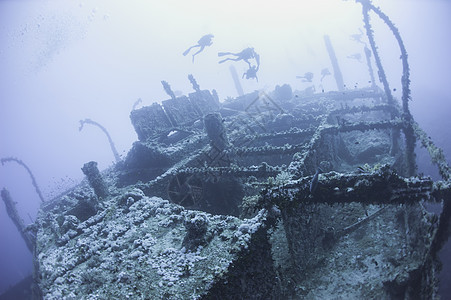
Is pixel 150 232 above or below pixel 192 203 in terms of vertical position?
above

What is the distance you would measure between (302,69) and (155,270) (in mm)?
193958

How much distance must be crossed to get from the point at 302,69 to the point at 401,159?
181 m

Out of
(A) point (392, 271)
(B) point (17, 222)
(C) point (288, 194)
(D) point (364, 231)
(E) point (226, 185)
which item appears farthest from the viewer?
(B) point (17, 222)

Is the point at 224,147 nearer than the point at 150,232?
No

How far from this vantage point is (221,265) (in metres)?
5.21

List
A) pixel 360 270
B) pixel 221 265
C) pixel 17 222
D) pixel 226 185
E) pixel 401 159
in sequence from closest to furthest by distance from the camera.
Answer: pixel 221 265
pixel 360 270
pixel 226 185
pixel 401 159
pixel 17 222

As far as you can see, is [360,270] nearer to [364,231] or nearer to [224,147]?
[364,231]

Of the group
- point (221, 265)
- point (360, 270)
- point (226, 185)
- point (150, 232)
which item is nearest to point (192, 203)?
point (226, 185)

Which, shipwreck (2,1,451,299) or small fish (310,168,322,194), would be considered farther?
small fish (310,168,322,194)

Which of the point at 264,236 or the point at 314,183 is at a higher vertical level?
the point at 314,183

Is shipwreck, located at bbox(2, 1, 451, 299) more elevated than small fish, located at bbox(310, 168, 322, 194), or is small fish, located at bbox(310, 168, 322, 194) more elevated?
small fish, located at bbox(310, 168, 322, 194)

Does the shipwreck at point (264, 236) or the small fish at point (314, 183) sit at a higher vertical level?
the small fish at point (314, 183)

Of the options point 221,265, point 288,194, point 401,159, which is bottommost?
point 401,159

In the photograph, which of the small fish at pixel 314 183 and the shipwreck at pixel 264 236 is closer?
the shipwreck at pixel 264 236
